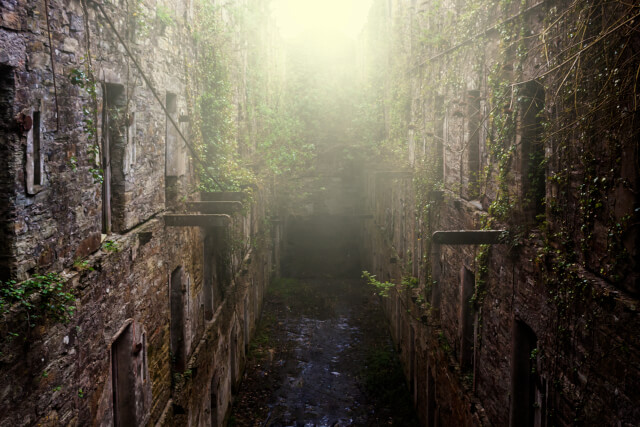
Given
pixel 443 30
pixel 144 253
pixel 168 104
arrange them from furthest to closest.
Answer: pixel 443 30 → pixel 168 104 → pixel 144 253

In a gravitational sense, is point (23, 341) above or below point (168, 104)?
below

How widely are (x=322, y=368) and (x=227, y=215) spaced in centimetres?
842

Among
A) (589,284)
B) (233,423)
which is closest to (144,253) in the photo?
(589,284)

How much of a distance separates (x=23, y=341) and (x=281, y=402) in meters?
10.0

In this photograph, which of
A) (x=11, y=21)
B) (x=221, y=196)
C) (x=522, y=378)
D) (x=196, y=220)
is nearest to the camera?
(x=11, y=21)

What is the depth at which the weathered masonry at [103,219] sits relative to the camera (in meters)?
3.62

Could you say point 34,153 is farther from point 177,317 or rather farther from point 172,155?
point 177,317

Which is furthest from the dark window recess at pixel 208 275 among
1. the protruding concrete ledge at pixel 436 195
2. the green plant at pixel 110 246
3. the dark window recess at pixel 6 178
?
the dark window recess at pixel 6 178

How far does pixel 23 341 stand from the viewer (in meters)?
3.52

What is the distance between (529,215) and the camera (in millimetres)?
5887

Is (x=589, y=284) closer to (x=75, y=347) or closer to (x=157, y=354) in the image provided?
(x=75, y=347)

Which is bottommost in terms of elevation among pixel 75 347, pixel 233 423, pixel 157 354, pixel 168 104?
pixel 233 423

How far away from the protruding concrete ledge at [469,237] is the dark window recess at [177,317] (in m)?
4.31

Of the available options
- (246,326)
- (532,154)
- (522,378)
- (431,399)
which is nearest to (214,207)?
(532,154)
